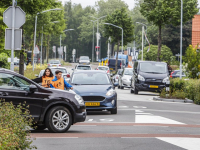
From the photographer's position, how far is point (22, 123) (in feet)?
25.2

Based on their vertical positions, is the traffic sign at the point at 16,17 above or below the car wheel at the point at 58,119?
above

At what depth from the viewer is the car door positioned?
11523 millimetres

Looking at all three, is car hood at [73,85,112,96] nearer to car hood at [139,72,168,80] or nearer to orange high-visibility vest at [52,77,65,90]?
orange high-visibility vest at [52,77,65,90]

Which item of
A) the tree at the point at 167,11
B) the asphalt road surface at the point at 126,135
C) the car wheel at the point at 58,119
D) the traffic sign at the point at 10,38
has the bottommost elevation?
the asphalt road surface at the point at 126,135

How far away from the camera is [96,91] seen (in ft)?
56.6

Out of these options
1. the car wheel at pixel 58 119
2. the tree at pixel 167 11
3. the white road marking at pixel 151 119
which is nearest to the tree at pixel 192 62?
the tree at pixel 167 11

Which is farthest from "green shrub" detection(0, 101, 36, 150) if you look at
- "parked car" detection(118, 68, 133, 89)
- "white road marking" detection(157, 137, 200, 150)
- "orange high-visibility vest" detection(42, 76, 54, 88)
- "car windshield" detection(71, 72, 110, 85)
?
"parked car" detection(118, 68, 133, 89)

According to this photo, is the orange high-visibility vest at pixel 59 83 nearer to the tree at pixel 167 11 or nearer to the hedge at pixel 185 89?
the hedge at pixel 185 89

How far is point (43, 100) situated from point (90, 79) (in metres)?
6.75

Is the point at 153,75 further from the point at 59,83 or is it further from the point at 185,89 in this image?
the point at 59,83

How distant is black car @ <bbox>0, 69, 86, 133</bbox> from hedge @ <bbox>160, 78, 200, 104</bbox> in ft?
44.9

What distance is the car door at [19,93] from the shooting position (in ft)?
37.8

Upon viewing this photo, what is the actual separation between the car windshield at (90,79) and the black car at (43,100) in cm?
604

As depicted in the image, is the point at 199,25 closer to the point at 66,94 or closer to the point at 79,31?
the point at 66,94
